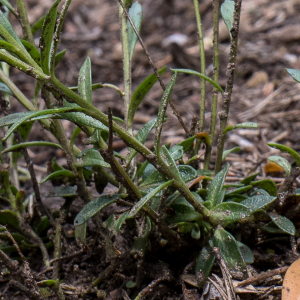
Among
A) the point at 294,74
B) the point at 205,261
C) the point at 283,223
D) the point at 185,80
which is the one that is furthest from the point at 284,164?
the point at 185,80

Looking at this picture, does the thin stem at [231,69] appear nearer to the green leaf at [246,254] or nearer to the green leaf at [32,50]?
the green leaf at [246,254]

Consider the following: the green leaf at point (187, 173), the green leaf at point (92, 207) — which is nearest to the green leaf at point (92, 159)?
the green leaf at point (92, 207)

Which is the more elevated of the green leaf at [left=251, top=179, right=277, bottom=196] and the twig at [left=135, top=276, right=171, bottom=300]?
the green leaf at [left=251, top=179, right=277, bottom=196]

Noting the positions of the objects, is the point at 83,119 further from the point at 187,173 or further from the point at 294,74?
the point at 294,74

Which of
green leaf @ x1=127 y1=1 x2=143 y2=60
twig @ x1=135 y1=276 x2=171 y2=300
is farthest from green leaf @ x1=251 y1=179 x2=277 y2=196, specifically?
green leaf @ x1=127 y1=1 x2=143 y2=60

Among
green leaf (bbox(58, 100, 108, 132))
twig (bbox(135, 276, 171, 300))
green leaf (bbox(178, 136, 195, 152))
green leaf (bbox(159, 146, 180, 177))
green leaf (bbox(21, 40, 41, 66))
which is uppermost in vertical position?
green leaf (bbox(21, 40, 41, 66))

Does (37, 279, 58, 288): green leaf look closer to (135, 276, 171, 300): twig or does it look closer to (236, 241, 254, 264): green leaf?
(135, 276, 171, 300): twig
